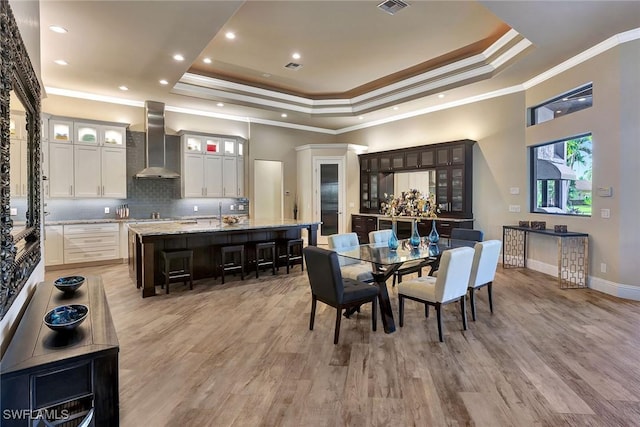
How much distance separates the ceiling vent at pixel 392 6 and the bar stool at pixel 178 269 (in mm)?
4155

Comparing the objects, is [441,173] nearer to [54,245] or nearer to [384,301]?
[384,301]

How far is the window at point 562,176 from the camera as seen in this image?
5258mm

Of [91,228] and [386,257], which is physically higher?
[91,228]

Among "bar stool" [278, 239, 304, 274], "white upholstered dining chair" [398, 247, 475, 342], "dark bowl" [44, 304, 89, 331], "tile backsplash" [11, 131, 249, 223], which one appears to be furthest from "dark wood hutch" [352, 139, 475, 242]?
"dark bowl" [44, 304, 89, 331]

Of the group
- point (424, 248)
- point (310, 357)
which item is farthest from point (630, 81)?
point (310, 357)

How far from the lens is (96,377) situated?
62.2 inches

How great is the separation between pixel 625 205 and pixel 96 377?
19.6 ft

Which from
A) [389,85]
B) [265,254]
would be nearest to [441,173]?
[389,85]

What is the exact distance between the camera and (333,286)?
3.18m

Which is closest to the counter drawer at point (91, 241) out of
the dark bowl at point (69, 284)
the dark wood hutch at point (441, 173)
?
the dark bowl at point (69, 284)

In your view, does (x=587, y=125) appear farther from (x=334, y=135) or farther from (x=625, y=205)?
(x=334, y=135)

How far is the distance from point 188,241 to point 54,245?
2852mm

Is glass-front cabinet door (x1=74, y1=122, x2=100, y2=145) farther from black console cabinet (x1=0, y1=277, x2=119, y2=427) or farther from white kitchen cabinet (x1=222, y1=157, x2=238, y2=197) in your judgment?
black console cabinet (x1=0, y1=277, x2=119, y2=427)

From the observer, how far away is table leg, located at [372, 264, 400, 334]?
3.50 metres
